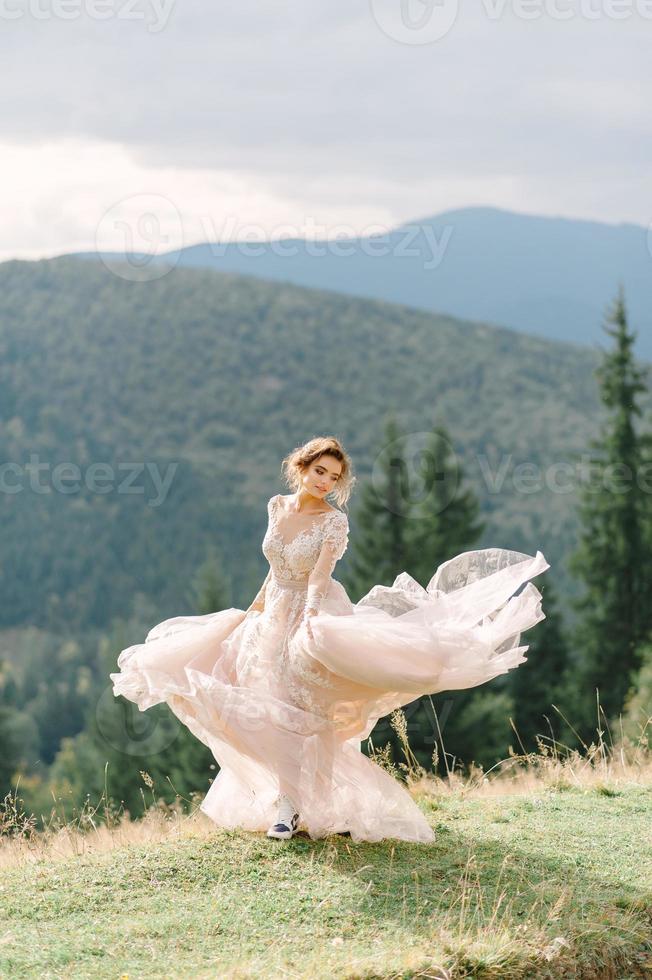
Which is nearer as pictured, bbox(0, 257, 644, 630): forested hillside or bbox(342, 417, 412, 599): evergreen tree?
bbox(342, 417, 412, 599): evergreen tree

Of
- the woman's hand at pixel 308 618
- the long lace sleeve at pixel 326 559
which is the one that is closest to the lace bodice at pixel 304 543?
the long lace sleeve at pixel 326 559

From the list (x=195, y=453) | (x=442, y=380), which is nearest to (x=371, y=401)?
(x=442, y=380)

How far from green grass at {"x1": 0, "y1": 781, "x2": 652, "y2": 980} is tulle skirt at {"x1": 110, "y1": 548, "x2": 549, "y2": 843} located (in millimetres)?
236

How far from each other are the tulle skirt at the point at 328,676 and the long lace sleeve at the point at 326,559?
0.11 metres

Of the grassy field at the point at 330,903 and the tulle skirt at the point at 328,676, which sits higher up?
the tulle skirt at the point at 328,676

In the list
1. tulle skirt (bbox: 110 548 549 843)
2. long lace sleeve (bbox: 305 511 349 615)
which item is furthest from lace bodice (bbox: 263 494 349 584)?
tulle skirt (bbox: 110 548 549 843)

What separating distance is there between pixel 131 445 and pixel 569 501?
104ft

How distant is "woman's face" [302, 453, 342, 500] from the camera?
658 centimetres

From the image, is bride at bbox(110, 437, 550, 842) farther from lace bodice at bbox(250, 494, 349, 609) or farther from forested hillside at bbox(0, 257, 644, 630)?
forested hillside at bbox(0, 257, 644, 630)

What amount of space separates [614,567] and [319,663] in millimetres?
29535

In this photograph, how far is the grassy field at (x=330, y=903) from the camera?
4898mm

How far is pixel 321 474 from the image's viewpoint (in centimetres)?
661

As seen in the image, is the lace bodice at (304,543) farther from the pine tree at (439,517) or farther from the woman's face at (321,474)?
the pine tree at (439,517)

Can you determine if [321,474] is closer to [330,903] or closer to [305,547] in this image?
[305,547]
